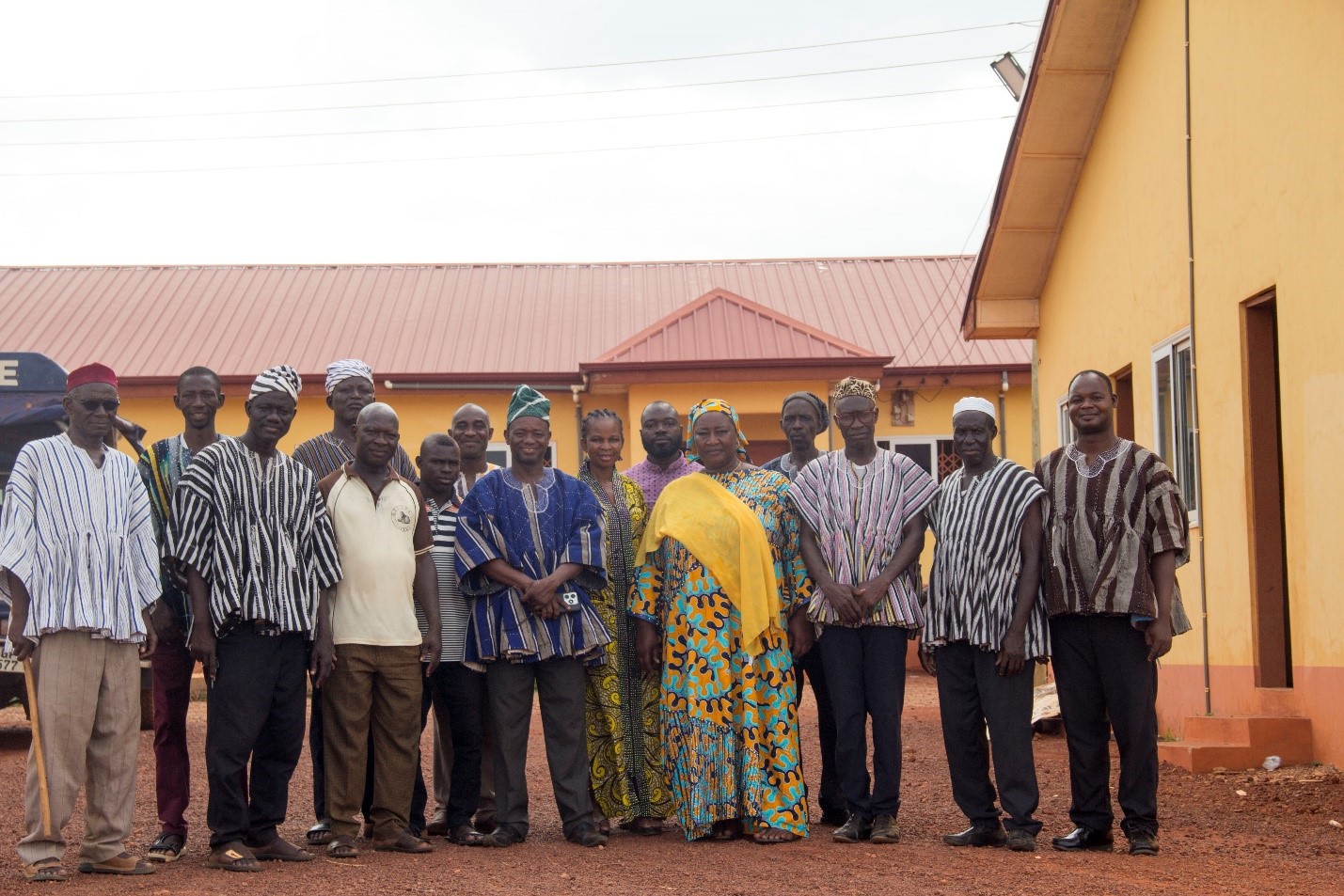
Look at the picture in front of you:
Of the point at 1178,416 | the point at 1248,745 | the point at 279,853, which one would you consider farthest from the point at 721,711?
the point at 1178,416

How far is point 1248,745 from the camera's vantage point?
8625 millimetres

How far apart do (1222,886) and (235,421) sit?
52.7 ft

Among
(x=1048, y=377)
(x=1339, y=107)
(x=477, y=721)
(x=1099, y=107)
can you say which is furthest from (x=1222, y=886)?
(x=1048, y=377)

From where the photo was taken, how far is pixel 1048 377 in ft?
45.4

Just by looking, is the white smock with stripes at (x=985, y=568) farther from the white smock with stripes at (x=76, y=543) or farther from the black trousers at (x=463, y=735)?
the white smock with stripes at (x=76, y=543)

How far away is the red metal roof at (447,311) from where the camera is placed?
20062 millimetres

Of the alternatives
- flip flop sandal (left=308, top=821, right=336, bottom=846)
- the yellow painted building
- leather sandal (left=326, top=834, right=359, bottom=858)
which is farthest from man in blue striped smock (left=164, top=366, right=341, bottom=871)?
the yellow painted building

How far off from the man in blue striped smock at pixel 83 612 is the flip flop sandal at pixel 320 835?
894 millimetres

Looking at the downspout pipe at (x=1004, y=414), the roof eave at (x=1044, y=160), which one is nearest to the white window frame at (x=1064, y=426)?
the roof eave at (x=1044, y=160)

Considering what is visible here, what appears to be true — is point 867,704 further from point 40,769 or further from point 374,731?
point 40,769

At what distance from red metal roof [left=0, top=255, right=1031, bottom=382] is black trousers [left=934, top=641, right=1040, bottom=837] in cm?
1181

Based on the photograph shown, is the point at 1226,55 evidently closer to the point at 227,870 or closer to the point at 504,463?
the point at 227,870

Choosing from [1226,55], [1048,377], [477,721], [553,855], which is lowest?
[553,855]

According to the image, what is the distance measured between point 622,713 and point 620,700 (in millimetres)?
56
